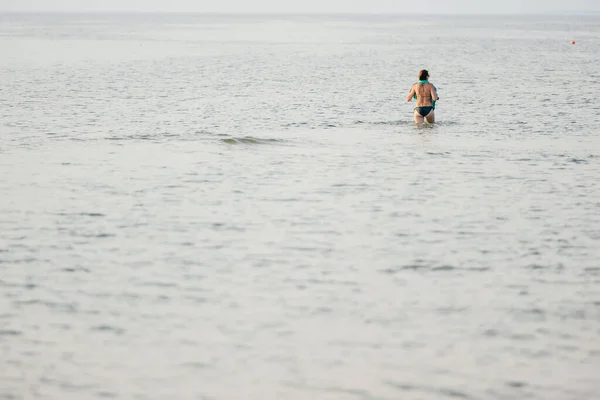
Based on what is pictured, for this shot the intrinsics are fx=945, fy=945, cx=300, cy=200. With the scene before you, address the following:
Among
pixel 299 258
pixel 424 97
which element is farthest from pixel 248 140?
pixel 299 258

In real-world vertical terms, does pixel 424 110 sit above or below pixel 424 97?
below

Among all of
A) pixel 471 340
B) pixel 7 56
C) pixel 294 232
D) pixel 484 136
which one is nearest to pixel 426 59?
pixel 7 56

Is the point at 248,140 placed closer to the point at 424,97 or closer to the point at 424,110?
the point at 424,97

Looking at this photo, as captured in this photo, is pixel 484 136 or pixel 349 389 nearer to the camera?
pixel 349 389

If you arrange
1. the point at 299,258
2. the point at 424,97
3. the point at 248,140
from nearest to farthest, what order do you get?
the point at 299,258
the point at 248,140
the point at 424,97

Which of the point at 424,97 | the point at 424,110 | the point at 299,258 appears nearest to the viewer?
the point at 299,258

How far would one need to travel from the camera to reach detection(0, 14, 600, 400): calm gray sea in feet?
30.9

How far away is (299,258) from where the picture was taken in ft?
44.8

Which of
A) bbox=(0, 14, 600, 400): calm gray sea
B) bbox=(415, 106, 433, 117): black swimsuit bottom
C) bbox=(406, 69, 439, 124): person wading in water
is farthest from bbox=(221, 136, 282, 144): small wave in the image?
bbox=(415, 106, 433, 117): black swimsuit bottom

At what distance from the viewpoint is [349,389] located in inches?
352

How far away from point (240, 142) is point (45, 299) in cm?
1455

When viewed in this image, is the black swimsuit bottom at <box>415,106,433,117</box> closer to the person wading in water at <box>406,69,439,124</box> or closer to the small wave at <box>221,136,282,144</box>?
the person wading in water at <box>406,69,439,124</box>

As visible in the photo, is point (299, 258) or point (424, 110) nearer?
point (299, 258)

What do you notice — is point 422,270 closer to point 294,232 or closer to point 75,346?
point 294,232
